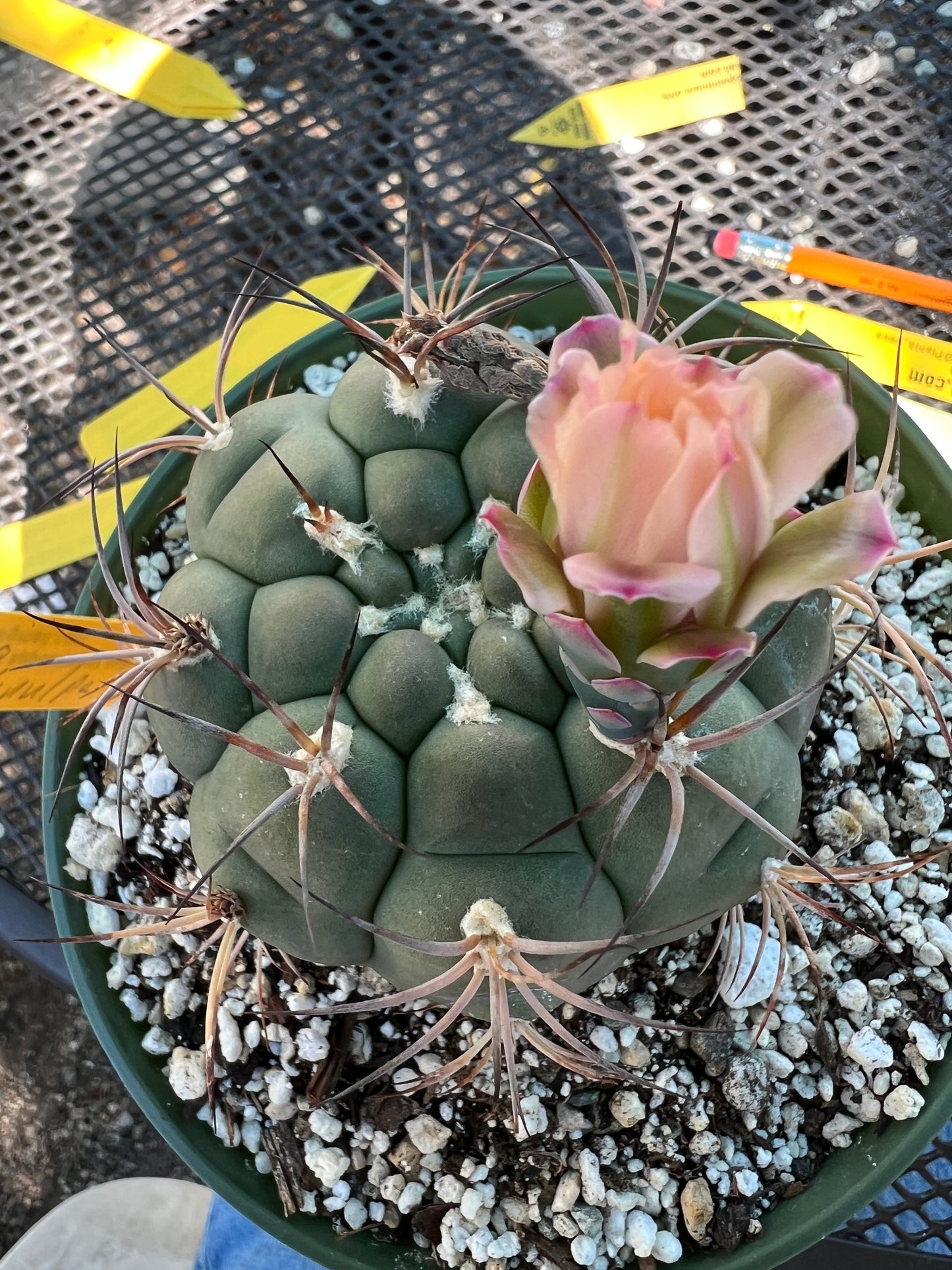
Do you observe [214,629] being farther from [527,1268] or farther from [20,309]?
[20,309]

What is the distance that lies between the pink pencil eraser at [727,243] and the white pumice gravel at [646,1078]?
0.49 m

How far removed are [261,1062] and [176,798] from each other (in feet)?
0.73

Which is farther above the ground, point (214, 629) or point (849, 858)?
point (214, 629)

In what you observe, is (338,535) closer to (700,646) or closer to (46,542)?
(700,646)

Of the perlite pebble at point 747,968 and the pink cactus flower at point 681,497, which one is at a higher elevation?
the pink cactus flower at point 681,497

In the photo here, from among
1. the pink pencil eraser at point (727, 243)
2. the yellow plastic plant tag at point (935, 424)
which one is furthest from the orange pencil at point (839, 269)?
the yellow plastic plant tag at point (935, 424)

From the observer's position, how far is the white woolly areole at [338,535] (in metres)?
0.54

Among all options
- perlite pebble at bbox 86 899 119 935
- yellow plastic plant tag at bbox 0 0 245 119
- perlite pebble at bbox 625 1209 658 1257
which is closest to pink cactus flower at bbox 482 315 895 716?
perlite pebble at bbox 625 1209 658 1257

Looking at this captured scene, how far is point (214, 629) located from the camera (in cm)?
56

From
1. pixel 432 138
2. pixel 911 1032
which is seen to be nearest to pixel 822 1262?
pixel 911 1032

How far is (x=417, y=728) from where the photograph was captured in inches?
20.2

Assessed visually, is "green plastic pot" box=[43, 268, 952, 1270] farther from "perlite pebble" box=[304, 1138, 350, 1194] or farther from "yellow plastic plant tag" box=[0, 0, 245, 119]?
"yellow plastic plant tag" box=[0, 0, 245, 119]

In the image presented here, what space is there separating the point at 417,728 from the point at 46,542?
0.69 metres

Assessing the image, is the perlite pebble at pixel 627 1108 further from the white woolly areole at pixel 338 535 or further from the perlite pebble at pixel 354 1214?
the white woolly areole at pixel 338 535
